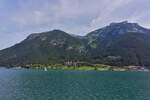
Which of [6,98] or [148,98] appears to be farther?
[148,98]

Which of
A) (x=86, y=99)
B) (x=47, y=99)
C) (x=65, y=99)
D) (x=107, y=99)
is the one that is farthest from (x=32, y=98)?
(x=107, y=99)

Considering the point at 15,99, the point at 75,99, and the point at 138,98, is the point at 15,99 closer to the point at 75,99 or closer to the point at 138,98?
the point at 75,99

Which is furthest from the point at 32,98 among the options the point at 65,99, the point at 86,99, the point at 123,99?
the point at 123,99

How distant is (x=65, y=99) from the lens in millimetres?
80375

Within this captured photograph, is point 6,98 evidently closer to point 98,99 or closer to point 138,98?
point 98,99

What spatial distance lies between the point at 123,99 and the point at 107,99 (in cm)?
528

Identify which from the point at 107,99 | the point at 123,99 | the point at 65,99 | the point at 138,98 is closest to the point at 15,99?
the point at 65,99

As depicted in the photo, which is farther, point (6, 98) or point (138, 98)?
point (138, 98)

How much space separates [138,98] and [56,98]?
2741 cm

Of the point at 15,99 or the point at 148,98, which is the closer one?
the point at 15,99

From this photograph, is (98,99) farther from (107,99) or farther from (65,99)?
(65,99)

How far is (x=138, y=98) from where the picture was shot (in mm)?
84938

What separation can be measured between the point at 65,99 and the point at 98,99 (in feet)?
35.1

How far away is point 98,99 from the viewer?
Answer: 81875mm
